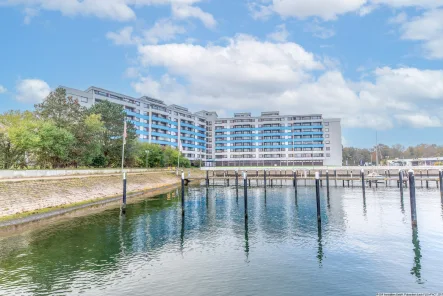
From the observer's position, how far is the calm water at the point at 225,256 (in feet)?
49.4

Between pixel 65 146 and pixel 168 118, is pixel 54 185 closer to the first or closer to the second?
pixel 65 146

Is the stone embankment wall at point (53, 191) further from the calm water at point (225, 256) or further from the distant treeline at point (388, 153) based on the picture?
the distant treeline at point (388, 153)

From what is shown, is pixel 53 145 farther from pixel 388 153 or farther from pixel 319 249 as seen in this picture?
pixel 388 153

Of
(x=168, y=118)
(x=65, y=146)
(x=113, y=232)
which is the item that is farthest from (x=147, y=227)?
(x=168, y=118)

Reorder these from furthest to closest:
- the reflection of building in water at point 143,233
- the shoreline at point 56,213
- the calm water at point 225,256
Result: the shoreline at point 56,213, the reflection of building in water at point 143,233, the calm water at point 225,256

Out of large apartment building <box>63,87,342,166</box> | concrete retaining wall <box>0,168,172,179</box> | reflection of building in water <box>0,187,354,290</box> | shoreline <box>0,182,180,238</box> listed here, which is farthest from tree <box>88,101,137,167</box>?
large apartment building <box>63,87,342,166</box>

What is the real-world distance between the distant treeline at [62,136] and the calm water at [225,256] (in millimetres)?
29167

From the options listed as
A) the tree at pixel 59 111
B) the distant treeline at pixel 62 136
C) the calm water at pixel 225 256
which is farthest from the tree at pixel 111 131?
the calm water at pixel 225 256

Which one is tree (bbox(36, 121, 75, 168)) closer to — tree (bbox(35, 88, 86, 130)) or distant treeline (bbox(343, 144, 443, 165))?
tree (bbox(35, 88, 86, 130))

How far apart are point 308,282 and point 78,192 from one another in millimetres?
36140

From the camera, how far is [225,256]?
19844 millimetres

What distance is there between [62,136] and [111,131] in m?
23.6

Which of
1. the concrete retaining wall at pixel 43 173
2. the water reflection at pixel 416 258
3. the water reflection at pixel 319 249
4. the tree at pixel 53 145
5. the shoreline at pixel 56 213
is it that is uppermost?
the tree at pixel 53 145

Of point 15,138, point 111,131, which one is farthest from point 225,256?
point 111,131
